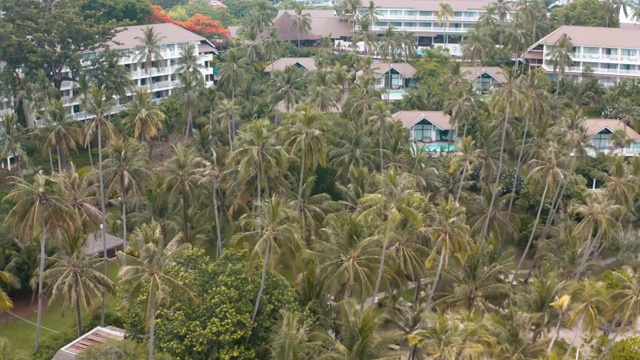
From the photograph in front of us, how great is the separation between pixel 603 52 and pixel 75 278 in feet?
238

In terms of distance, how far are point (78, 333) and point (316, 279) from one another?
1561 cm

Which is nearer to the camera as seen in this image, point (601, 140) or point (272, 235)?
point (272, 235)

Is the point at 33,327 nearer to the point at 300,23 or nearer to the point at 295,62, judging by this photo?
the point at 295,62

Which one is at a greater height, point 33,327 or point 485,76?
point 485,76

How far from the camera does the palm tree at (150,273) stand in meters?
32.3

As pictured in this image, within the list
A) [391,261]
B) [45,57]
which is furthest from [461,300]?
[45,57]

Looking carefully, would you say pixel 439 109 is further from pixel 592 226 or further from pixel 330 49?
pixel 592 226

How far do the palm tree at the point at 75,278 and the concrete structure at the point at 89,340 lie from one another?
2.02 metres

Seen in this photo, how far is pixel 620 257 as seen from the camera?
50938 millimetres

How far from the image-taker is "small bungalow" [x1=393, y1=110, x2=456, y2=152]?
74812 mm

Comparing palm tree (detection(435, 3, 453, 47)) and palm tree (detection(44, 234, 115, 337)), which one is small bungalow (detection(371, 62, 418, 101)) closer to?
palm tree (detection(435, 3, 453, 47))

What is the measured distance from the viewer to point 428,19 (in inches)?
4525

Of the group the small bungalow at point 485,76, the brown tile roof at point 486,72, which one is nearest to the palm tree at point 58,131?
the brown tile roof at point 486,72

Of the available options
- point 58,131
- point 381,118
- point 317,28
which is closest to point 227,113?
point 381,118
